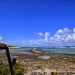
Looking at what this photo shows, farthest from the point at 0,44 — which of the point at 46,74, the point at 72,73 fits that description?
the point at 72,73

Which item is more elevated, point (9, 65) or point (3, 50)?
point (3, 50)

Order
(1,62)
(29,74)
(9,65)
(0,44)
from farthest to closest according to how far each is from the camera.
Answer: (29,74)
(1,62)
(9,65)
(0,44)

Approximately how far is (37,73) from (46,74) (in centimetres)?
70

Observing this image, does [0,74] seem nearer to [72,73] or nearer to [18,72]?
[18,72]

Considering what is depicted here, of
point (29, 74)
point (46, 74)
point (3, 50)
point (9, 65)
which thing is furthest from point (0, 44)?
point (46, 74)

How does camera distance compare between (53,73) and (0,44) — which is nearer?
(0,44)

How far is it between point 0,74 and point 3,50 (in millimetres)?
573

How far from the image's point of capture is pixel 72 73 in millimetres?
15016

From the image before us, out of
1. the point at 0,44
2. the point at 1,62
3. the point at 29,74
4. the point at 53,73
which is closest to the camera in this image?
the point at 0,44

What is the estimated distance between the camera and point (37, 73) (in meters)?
14.0

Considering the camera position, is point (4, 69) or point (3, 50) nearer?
point (3, 50)

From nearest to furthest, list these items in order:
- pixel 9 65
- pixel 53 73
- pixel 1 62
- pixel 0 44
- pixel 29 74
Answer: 1. pixel 0 44
2. pixel 9 65
3. pixel 1 62
4. pixel 29 74
5. pixel 53 73

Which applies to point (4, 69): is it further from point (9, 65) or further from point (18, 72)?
point (18, 72)

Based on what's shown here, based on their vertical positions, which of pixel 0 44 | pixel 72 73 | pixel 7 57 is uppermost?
pixel 0 44
